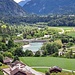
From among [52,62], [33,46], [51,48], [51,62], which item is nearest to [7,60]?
[51,62]

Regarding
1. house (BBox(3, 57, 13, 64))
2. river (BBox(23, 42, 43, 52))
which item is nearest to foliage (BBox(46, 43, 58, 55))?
river (BBox(23, 42, 43, 52))

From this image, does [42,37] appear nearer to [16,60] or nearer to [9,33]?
[9,33]

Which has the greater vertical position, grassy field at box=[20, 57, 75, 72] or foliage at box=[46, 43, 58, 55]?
foliage at box=[46, 43, 58, 55]

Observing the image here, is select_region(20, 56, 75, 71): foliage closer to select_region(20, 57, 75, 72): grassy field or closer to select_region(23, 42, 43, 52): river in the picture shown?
select_region(20, 57, 75, 72): grassy field

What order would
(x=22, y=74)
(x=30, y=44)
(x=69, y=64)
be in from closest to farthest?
1. (x=22, y=74)
2. (x=69, y=64)
3. (x=30, y=44)

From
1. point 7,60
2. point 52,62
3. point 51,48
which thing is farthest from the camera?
point 51,48

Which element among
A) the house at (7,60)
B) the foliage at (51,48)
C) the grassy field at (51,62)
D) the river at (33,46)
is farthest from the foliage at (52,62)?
the river at (33,46)

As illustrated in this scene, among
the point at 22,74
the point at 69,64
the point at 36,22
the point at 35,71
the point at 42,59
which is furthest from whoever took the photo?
the point at 36,22

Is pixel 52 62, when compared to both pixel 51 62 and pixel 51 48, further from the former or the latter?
pixel 51 48

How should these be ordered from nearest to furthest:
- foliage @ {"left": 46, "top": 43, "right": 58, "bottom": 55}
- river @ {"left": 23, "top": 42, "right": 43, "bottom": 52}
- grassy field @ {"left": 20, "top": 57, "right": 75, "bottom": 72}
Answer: grassy field @ {"left": 20, "top": 57, "right": 75, "bottom": 72}, foliage @ {"left": 46, "top": 43, "right": 58, "bottom": 55}, river @ {"left": 23, "top": 42, "right": 43, "bottom": 52}

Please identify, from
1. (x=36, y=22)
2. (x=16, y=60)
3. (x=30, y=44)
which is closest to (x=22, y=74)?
(x=16, y=60)

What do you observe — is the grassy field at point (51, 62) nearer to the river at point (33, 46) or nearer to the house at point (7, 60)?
the house at point (7, 60)
